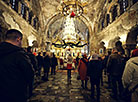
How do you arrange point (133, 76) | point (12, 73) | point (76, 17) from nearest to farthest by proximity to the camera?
point (12, 73) → point (133, 76) → point (76, 17)

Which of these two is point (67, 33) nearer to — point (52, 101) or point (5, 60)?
point (52, 101)

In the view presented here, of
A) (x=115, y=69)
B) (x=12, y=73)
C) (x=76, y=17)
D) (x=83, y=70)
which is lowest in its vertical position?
(x=83, y=70)

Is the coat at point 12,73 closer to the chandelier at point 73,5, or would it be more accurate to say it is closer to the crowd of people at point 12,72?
the crowd of people at point 12,72

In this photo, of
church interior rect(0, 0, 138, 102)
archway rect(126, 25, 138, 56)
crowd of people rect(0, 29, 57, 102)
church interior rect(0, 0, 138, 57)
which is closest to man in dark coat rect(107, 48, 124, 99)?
church interior rect(0, 0, 138, 102)

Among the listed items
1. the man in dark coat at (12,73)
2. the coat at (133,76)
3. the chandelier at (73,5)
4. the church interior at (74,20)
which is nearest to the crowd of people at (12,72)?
the man in dark coat at (12,73)

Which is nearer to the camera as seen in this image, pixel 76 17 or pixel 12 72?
pixel 12 72

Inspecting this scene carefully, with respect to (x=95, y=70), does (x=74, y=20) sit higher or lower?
higher

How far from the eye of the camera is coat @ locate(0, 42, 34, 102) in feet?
3.22

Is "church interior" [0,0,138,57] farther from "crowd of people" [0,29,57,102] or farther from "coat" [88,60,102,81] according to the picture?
"crowd of people" [0,29,57,102]

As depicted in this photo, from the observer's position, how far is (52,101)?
8.50 feet

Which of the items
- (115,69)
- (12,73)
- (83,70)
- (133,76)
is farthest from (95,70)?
(12,73)

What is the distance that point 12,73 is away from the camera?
102 cm

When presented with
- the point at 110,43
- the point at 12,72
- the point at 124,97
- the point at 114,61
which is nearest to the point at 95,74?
the point at 114,61

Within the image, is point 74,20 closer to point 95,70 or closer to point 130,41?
point 130,41
